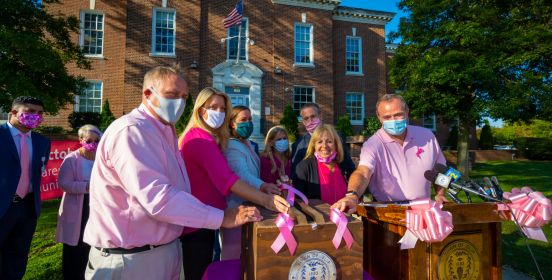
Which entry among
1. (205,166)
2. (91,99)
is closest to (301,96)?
(91,99)

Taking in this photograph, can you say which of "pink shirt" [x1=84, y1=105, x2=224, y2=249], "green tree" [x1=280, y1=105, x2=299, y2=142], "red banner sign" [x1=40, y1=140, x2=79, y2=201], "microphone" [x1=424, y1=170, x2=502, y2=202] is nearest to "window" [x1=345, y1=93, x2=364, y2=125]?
"green tree" [x1=280, y1=105, x2=299, y2=142]

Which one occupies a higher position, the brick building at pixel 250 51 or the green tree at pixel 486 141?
the brick building at pixel 250 51

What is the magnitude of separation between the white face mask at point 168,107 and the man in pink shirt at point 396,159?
1.41 meters

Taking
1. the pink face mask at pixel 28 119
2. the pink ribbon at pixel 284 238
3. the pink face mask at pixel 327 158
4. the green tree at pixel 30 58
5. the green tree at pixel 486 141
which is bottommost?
the pink ribbon at pixel 284 238

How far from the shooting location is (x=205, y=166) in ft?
7.25

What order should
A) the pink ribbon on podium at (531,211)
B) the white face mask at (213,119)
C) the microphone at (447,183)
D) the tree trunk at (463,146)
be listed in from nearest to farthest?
the pink ribbon on podium at (531,211) < the microphone at (447,183) < the white face mask at (213,119) < the tree trunk at (463,146)

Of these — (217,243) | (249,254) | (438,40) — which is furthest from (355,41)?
(249,254)

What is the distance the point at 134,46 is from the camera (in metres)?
16.0

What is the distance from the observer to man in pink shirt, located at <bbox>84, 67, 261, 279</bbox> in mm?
1521

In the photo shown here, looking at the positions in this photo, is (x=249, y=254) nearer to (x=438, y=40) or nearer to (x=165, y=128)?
(x=165, y=128)

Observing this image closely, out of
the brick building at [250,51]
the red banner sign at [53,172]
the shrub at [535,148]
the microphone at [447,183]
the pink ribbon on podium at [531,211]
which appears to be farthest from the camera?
the shrub at [535,148]

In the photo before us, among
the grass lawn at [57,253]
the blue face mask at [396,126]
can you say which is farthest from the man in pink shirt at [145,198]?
the grass lawn at [57,253]

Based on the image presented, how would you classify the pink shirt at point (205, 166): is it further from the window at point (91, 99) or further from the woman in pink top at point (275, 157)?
the window at point (91, 99)

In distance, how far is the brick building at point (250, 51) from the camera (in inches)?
633
